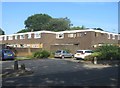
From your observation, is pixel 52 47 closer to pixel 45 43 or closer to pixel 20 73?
pixel 45 43

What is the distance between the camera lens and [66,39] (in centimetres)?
6431

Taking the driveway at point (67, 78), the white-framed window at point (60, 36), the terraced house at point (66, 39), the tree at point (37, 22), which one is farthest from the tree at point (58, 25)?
the driveway at point (67, 78)

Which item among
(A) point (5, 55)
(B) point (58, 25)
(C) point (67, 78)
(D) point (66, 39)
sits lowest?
(C) point (67, 78)

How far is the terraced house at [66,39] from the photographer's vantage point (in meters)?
57.5

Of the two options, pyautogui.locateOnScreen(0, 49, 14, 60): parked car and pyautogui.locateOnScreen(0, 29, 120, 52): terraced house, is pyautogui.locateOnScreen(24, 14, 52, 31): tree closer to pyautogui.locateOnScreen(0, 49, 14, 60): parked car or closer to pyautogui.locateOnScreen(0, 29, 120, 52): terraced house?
pyautogui.locateOnScreen(0, 29, 120, 52): terraced house

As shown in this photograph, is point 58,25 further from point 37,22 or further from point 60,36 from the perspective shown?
point 60,36

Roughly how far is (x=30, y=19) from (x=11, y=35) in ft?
137

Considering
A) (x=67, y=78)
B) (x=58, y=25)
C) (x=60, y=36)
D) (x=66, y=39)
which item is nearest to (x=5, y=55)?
(x=67, y=78)

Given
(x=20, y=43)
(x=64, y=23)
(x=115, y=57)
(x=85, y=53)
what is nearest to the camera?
(x=115, y=57)

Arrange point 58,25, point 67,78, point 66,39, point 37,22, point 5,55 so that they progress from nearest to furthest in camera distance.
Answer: point 67,78, point 5,55, point 66,39, point 58,25, point 37,22

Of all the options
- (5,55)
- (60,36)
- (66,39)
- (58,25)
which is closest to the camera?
(5,55)

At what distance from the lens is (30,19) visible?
118812 mm

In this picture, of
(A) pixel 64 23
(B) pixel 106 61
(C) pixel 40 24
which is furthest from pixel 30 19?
(B) pixel 106 61

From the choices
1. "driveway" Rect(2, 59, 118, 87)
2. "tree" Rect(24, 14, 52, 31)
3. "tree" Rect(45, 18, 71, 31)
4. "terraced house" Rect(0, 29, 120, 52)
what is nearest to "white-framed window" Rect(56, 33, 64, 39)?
"terraced house" Rect(0, 29, 120, 52)
